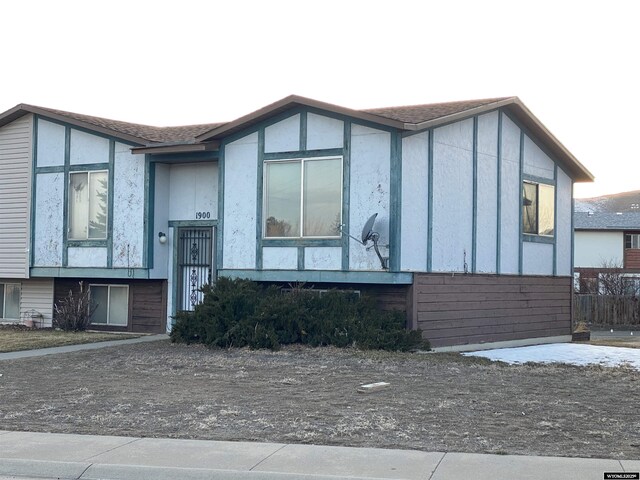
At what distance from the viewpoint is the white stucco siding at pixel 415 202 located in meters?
18.5

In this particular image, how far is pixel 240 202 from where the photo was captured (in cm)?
2030

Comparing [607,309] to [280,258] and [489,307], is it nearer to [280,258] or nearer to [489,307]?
[489,307]

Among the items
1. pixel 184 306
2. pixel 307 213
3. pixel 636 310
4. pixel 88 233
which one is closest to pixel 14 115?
pixel 88 233

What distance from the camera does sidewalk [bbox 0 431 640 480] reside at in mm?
8406

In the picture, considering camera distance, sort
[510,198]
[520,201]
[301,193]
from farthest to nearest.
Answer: [520,201] < [510,198] < [301,193]

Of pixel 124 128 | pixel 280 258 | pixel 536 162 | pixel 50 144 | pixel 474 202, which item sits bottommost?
pixel 280 258

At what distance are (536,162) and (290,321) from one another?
8.75m

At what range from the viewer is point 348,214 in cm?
1884

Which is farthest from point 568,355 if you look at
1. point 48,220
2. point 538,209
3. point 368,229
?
point 48,220

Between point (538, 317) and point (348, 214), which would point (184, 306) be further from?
point (538, 317)

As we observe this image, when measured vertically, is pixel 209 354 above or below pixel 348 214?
below

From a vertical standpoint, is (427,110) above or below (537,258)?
above

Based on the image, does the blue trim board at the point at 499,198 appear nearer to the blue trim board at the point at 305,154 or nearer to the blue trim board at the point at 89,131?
the blue trim board at the point at 305,154

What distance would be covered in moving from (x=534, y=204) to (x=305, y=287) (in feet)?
22.3
